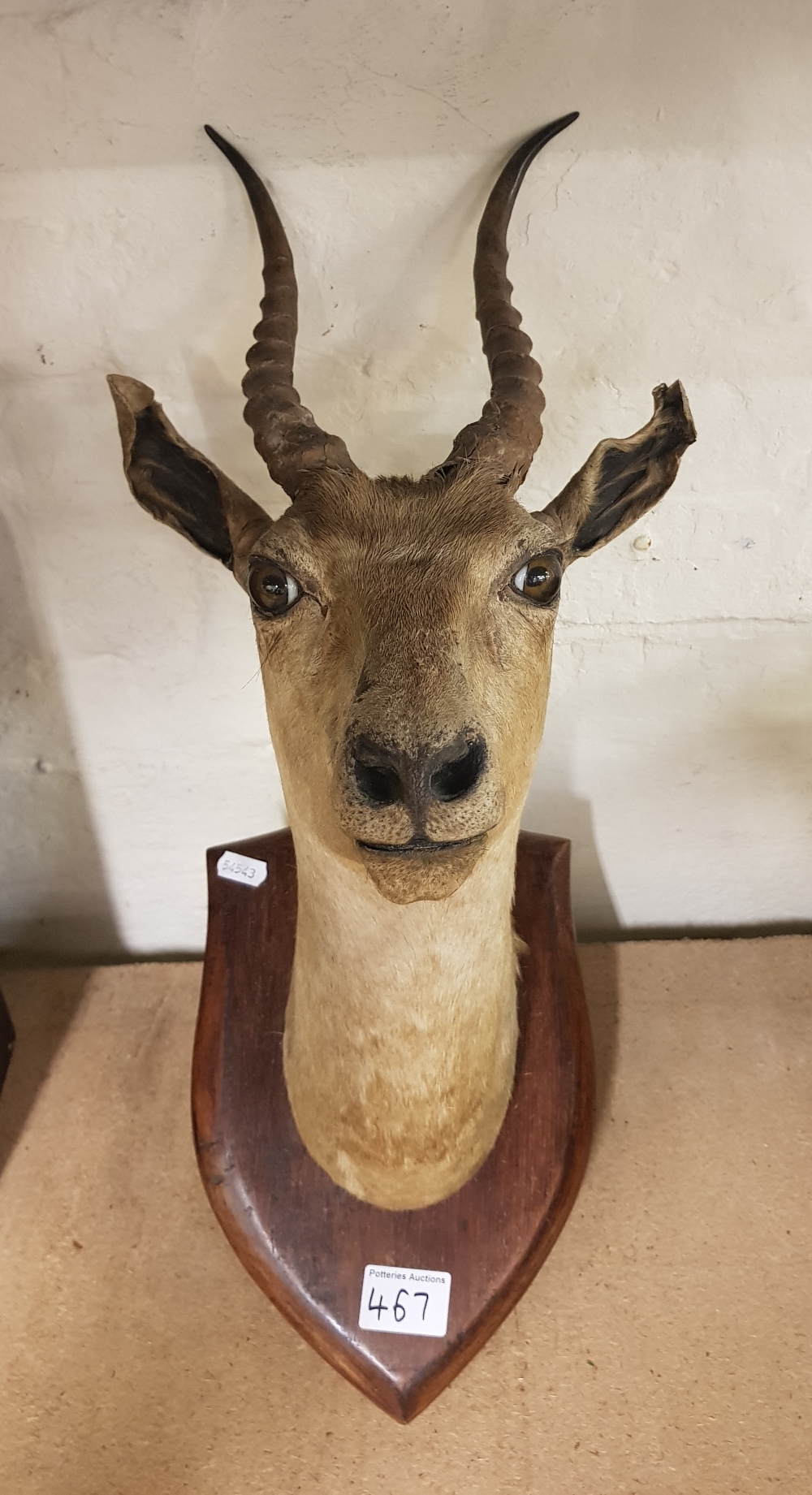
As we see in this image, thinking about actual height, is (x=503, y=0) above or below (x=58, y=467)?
above

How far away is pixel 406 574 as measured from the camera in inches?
53.7

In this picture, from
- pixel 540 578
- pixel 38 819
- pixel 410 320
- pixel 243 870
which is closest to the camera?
pixel 540 578

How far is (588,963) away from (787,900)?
0.66 m

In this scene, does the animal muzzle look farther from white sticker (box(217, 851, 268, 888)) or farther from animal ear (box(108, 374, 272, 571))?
white sticker (box(217, 851, 268, 888))

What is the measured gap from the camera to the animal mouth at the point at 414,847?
122 cm

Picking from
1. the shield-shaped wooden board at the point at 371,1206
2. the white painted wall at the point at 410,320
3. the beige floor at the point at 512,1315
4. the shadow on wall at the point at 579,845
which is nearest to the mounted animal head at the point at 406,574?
the white painted wall at the point at 410,320

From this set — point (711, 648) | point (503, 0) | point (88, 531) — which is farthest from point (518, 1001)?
point (503, 0)

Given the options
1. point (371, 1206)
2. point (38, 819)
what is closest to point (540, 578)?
point (371, 1206)

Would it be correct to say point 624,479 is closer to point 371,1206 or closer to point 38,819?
point 371,1206

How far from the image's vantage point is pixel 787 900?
279cm

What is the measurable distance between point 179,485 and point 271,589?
31 cm

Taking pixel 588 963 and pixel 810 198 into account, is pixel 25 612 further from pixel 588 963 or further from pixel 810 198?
pixel 810 198

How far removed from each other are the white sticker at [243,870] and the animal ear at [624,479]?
107cm

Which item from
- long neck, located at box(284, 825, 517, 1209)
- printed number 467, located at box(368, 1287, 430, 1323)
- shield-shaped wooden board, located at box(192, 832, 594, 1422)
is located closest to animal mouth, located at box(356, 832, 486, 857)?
long neck, located at box(284, 825, 517, 1209)
